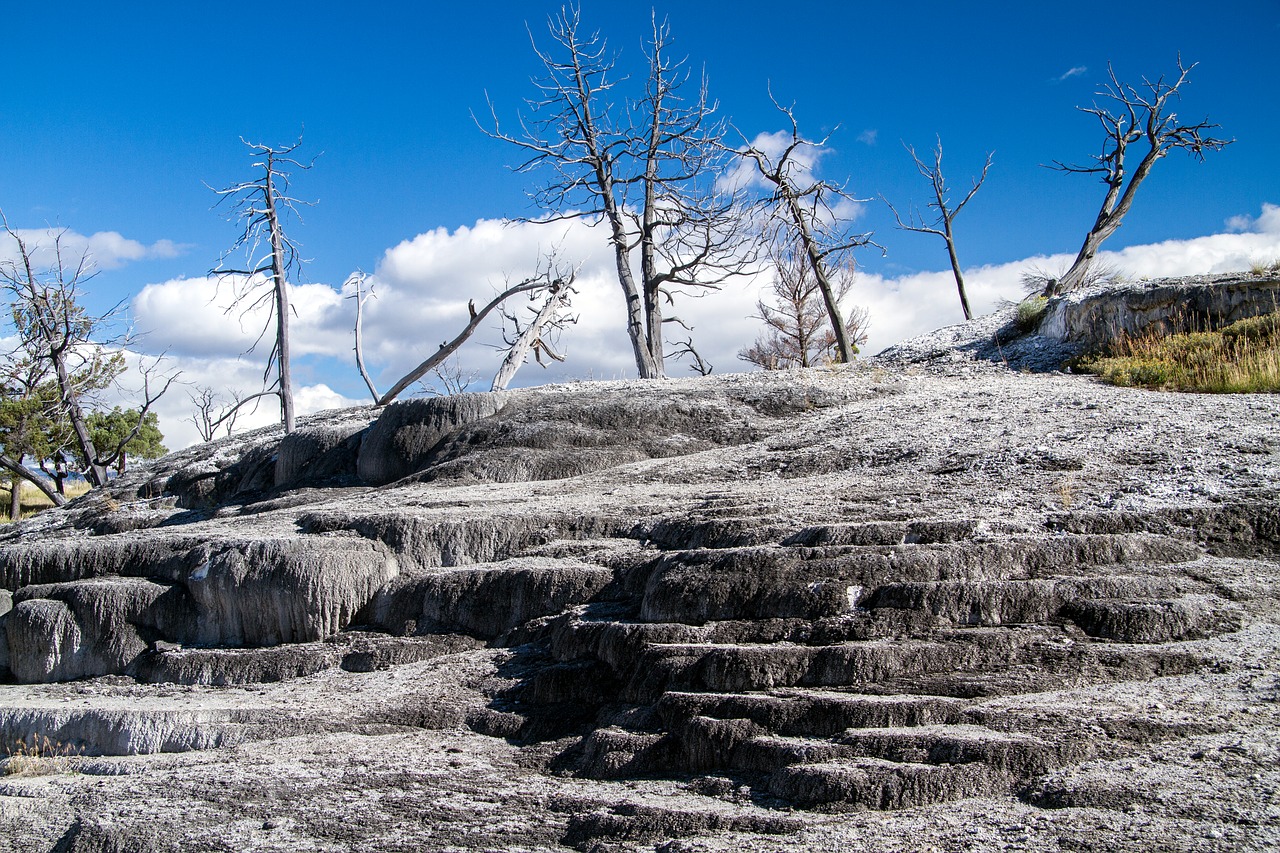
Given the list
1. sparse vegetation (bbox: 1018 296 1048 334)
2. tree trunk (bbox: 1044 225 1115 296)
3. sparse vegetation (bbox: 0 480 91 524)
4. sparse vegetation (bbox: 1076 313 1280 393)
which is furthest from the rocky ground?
sparse vegetation (bbox: 0 480 91 524)

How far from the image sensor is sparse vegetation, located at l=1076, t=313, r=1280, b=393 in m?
10.6

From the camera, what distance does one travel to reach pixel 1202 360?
1153 centimetres

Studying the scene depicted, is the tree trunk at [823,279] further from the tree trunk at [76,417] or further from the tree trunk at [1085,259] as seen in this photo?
the tree trunk at [76,417]

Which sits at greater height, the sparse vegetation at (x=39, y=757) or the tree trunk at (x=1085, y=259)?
→ the tree trunk at (x=1085, y=259)

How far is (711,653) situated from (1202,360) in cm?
893

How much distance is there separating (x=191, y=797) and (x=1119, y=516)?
5.52 m

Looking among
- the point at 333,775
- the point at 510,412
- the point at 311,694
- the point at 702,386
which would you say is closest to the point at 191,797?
the point at 333,775

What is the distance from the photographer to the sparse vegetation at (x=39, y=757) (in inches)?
229

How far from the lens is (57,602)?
785 centimetres

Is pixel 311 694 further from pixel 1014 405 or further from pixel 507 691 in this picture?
pixel 1014 405

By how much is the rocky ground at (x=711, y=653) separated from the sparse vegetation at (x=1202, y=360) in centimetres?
145

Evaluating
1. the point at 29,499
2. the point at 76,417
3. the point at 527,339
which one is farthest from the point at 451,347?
the point at 29,499

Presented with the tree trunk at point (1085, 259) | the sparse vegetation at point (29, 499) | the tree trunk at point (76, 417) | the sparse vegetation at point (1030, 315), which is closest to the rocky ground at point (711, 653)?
the sparse vegetation at point (1030, 315)

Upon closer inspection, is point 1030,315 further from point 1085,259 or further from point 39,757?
point 39,757
